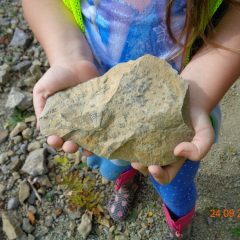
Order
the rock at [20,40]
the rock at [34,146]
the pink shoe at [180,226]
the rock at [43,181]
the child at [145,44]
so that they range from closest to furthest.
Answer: the child at [145,44]
the pink shoe at [180,226]
the rock at [43,181]
the rock at [34,146]
the rock at [20,40]

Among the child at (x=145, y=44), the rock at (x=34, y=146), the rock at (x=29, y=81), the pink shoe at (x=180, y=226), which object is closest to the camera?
the child at (x=145, y=44)

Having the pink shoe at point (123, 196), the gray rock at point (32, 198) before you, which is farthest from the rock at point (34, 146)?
the pink shoe at point (123, 196)

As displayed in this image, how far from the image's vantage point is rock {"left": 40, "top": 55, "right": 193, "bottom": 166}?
1.28 metres

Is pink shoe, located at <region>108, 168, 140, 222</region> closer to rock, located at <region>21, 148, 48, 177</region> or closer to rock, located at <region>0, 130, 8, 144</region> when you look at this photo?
rock, located at <region>21, 148, 48, 177</region>

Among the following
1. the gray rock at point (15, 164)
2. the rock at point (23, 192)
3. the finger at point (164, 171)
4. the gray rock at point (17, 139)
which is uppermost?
the finger at point (164, 171)

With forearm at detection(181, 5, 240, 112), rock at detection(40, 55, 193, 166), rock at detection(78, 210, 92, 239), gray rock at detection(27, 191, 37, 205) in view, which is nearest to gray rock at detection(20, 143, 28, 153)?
gray rock at detection(27, 191, 37, 205)

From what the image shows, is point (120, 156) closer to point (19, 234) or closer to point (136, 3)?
point (136, 3)

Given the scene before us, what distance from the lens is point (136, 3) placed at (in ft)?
4.82

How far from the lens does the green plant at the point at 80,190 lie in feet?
6.98

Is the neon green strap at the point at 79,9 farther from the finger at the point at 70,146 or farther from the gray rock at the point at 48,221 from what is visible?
the gray rock at the point at 48,221

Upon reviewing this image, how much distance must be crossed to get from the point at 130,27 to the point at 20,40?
1.35 metres

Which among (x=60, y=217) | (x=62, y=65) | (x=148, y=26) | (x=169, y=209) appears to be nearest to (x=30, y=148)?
(x=60, y=217)

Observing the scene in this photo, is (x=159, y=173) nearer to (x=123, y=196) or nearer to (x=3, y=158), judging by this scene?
(x=123, y=196)

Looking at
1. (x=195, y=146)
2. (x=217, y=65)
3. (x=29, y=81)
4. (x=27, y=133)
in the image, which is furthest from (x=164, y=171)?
(x=29, y=81)
